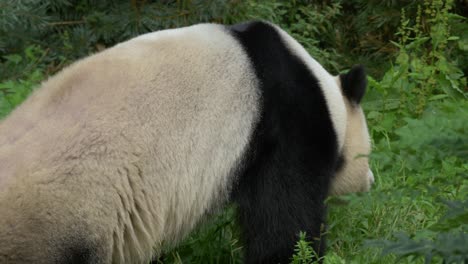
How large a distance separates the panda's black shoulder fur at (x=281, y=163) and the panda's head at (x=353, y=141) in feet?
1.10

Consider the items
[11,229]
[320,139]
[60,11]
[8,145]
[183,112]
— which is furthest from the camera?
[60,11]

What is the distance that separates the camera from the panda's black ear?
422 cm

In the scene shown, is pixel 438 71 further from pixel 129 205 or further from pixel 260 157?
pixel 129 205

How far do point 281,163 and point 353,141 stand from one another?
2.14 ft

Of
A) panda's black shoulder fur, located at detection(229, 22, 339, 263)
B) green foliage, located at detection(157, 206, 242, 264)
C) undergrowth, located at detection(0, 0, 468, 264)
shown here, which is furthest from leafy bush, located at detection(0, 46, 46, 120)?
panda's black shoulder fur, located at detection(229, 22, 339, 263)

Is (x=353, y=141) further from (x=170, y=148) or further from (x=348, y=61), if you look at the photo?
(x=348, y=61)

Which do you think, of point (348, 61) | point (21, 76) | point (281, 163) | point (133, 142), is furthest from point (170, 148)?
point (348, 61)

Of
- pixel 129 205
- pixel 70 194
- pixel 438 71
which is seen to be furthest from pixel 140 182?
pixel 438 71

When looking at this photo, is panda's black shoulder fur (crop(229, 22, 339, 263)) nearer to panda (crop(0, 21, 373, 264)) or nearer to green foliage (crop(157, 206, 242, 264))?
panda (crop(0, 21, 373, 264))

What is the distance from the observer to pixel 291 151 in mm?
3689

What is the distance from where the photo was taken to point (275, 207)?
144 inches

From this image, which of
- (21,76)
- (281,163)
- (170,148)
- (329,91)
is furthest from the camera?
(21,76)


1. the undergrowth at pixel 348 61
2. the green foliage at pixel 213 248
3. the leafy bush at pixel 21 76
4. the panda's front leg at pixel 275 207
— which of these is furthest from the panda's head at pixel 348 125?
the leafy bush at pixel 21 76

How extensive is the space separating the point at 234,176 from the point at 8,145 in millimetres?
989
